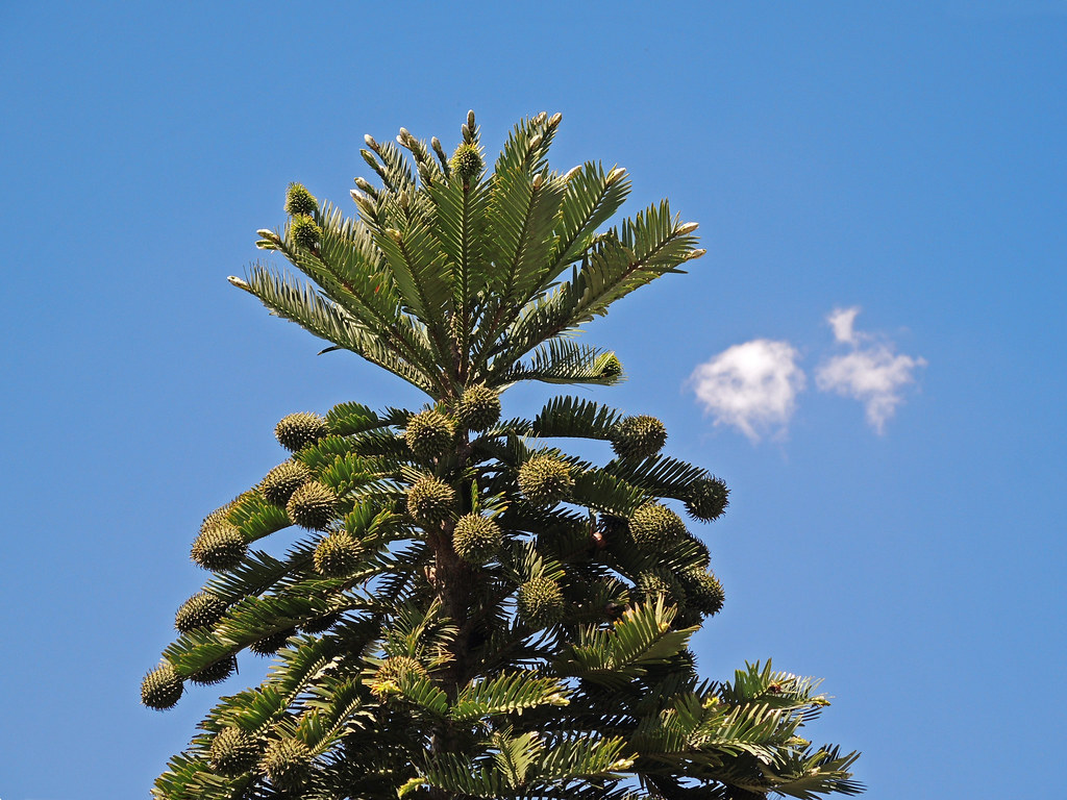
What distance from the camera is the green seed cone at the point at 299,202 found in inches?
275

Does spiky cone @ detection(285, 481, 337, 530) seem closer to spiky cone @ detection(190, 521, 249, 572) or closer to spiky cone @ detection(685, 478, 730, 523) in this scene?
spiky cone @ detection(190, 521, 249, 572)

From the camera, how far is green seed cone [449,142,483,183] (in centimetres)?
668

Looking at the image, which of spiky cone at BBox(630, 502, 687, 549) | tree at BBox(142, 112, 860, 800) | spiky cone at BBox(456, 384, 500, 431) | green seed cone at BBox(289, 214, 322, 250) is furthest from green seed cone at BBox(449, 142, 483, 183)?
spiky cone at BBox(630, 502, 687, 549)

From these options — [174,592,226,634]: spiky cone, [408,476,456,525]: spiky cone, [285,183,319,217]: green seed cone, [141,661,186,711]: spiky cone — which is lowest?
[141,661,186,711]: spiky cone

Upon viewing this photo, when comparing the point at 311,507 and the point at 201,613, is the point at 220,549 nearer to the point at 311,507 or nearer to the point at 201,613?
the point at 201,613

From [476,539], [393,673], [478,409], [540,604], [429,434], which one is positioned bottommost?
[393,673]

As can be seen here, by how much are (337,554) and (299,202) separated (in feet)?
7.95

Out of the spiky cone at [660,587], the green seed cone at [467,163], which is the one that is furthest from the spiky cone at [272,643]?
the green seed cone at [467,163]

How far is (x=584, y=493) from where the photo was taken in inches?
250

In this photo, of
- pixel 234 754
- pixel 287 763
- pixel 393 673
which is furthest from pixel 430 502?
pixel 234 754

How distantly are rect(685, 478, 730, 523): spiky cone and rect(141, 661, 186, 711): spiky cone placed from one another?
10.2ft

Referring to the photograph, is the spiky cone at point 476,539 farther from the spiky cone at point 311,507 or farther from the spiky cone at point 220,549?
the spiky cone at point 220,549

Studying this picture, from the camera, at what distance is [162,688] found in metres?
6.23

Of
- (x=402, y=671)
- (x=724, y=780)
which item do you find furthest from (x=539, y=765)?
(x=724, y=780)
